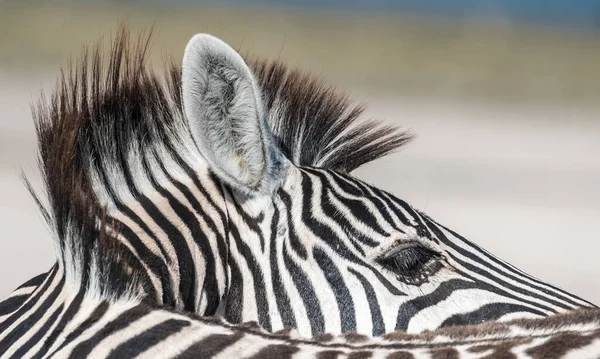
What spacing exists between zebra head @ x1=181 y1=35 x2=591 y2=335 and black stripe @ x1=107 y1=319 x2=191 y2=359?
1.98 ft

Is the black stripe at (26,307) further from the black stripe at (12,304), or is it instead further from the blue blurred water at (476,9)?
the blue blurred water at (476,9)

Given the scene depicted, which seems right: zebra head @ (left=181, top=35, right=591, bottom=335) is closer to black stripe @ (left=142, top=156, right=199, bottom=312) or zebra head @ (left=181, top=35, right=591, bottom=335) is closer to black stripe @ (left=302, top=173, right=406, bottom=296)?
black stripe @ (left=302, top=173, right=406, bottom=296)

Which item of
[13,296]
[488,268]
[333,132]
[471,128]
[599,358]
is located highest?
[471,128]

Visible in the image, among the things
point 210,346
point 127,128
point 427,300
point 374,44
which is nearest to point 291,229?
point 427,300

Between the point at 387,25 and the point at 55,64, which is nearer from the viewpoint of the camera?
the point at 55,64

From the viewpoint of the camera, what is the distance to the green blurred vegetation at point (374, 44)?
25.5 metres

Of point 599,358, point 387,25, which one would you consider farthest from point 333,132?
point 387,25

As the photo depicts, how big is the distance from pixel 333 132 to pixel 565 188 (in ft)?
42.0

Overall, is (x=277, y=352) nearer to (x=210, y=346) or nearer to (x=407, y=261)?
(x=210, y=346)

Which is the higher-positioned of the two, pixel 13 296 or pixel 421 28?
pixel 421 28

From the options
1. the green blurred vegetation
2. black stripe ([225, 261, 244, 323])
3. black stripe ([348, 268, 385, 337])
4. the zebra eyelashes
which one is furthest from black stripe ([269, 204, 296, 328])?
the green blurred vegetation

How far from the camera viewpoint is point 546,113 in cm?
2352

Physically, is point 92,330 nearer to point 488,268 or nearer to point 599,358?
point 599,358

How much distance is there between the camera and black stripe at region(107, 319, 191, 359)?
85.7 inches
